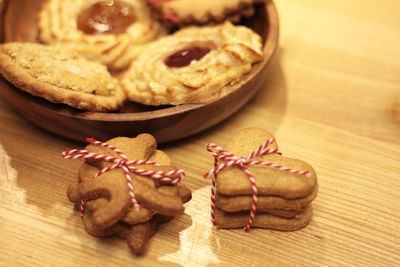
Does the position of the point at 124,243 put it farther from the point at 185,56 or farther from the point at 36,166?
the point at 185,56

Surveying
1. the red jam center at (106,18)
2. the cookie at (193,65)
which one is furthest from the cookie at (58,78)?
the red jam center at (106,18)

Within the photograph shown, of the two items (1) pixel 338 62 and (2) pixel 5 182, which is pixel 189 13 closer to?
(1) pixel 338 62

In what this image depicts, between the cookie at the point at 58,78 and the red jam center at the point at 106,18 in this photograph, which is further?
the red jam center at the point at 106,18

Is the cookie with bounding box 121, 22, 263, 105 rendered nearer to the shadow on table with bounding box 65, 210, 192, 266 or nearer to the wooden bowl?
the wooden bowl

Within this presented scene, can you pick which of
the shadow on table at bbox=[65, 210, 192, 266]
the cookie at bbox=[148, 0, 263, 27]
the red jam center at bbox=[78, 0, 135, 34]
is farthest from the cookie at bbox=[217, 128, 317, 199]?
the red jam center at bbox=[78, 0, 135, 34]

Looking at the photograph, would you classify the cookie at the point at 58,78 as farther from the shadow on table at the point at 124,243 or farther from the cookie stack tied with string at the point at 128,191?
the shadow on table at the point at 124,243

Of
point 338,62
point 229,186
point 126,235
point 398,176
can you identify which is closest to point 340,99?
point 338,62
